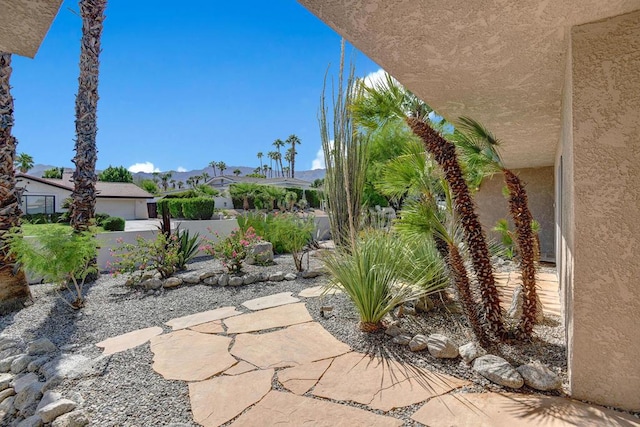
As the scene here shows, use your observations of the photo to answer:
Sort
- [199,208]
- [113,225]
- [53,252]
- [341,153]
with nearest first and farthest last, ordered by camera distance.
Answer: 1. [53,252]
2. [341,153]
3. [113,225]
4. [199,208]

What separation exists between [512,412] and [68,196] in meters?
32.3

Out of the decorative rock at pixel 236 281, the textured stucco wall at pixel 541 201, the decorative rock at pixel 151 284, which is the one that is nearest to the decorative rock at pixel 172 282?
the decorative rock at pixel 151 284

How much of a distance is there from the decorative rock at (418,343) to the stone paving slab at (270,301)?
2.32 m

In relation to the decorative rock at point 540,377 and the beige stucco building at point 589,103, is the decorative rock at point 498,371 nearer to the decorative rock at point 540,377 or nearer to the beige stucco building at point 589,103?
the decorative rock at point 540,377

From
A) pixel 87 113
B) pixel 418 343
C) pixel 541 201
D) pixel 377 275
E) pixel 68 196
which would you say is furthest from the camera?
pixel 68 196

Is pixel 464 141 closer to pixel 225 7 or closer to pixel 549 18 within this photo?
pixel 549 18

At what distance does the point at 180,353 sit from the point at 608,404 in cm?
372

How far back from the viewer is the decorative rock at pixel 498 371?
104 inches

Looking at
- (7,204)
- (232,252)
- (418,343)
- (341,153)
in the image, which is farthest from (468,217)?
(7,204)

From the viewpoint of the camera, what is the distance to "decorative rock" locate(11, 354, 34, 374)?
136 inches

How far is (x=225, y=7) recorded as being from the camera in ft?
29.2

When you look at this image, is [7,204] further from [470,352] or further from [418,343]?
[470,352]

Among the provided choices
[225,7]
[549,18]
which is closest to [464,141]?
[549,18]

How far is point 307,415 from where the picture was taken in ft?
7.78
